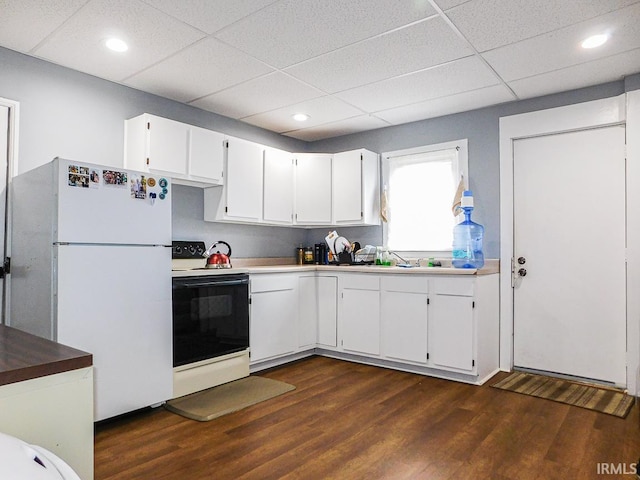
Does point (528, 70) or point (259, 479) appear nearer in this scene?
point (259, 479)

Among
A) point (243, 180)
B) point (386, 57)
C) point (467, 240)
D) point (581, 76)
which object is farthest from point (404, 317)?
point (581, 76)

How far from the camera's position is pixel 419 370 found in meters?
3.65

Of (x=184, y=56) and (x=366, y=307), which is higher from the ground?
(x=184, y=56)

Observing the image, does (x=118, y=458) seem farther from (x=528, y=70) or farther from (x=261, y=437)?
(x=528, y=70)

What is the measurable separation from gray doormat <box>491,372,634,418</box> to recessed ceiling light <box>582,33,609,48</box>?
2373 millimetres

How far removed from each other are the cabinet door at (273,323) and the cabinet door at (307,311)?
0.25 ft

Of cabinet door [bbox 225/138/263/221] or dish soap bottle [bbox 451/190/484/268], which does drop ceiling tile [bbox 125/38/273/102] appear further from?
dish soap bottle [bbox 451/190/484/268]

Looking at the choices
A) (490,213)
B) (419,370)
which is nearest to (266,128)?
(490,213)

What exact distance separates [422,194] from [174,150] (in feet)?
7.89

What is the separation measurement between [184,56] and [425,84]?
184 centimetres

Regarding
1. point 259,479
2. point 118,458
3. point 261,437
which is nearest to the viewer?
point 259,479

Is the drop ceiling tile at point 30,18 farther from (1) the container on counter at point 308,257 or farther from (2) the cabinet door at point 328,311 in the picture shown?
(1) the container on counter at point 308,257

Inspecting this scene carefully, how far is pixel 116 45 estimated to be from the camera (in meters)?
2.71

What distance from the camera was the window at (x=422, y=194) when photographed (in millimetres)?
4102
